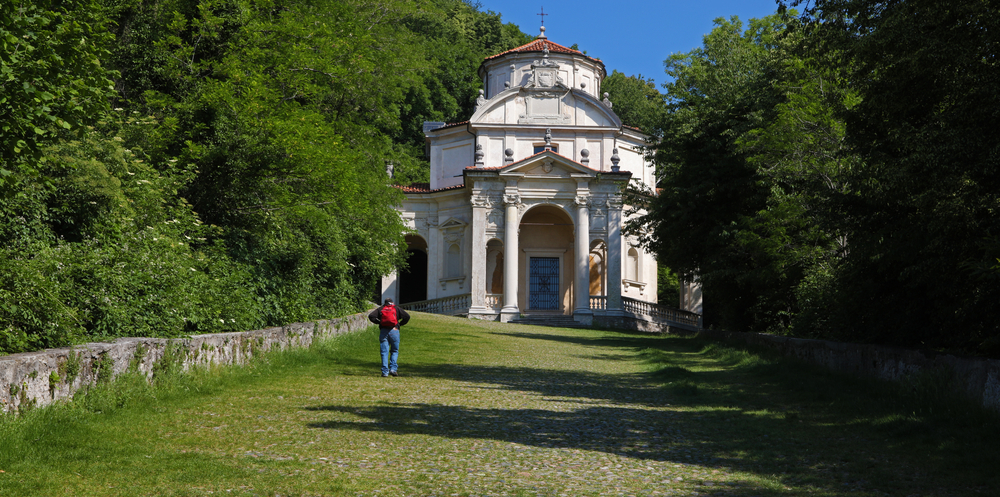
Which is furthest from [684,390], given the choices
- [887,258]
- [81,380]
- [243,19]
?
[243,19]

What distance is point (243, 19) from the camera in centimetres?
1702

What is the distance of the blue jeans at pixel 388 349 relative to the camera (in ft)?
43.0

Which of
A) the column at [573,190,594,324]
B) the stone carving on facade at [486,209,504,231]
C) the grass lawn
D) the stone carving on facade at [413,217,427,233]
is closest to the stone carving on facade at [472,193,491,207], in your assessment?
the stone carving on facade at [486,209,504,231]

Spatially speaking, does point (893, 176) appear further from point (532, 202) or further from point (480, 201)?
point (480, 201)

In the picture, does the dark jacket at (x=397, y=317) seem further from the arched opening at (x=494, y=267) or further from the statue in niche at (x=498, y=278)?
the statue in niche at (x=498, y=278)

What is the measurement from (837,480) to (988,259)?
141 inches

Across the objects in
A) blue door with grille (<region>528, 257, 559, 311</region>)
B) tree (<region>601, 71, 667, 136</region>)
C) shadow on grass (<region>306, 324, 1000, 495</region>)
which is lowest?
shadow on grass (<region>306, 324, 1000, 495</region>)

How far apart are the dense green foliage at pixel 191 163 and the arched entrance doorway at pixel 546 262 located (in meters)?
15.2

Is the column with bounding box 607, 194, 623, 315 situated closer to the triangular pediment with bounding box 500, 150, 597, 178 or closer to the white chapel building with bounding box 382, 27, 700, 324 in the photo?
the white chapel building with bounding box 382, 27, 700, 324

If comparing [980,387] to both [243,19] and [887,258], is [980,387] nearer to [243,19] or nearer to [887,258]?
[887,258]

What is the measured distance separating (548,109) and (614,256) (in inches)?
350

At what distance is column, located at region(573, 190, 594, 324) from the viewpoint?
38406 mm

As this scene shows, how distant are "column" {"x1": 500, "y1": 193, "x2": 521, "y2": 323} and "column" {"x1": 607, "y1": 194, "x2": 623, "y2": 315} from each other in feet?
14.5

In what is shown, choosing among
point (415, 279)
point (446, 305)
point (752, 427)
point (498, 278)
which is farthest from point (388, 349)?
point (415, 279)
